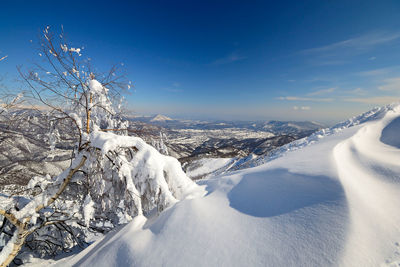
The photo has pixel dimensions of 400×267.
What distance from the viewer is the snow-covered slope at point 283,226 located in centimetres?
166

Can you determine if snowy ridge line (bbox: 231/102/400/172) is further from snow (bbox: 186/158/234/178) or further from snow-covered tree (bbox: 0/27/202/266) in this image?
snow (bbox: 186/158/234/178)

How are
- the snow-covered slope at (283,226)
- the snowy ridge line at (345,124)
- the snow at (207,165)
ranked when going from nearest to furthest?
the snow-covered slope at (283,226)
the snowy ridge line at (345,124)
the snow at (207,165)

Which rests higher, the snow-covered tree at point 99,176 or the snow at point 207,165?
the snow-covered tree at point 99,176

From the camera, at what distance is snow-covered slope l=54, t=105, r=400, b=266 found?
65.4 inches

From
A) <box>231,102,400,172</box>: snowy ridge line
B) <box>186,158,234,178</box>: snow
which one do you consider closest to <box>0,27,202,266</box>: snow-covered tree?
<box>231,102,400,172</box>: snowy ridge line

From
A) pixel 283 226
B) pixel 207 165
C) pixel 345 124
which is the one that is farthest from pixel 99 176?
pixel 207 165

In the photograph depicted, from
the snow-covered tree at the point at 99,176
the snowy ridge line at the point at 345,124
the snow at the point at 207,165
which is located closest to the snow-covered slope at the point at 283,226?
the snow-covered tree at the point at 99,176

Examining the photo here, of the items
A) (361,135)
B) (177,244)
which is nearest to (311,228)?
(177,244)

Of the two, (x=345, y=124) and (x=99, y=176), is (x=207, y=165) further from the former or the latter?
(x=99, y=176)

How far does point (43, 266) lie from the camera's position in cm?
384

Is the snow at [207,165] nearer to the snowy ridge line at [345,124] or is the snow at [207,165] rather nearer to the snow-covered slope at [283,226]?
the snowy ridge line at [345,124]

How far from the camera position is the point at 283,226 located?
206 centimetres

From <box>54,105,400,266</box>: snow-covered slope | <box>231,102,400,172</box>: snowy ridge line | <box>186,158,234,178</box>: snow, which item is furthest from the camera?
<box>186,158,234,178</box>: snow

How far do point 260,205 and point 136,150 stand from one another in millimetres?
2908
